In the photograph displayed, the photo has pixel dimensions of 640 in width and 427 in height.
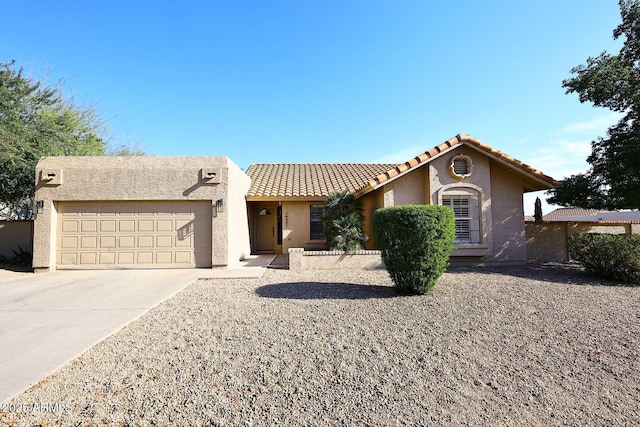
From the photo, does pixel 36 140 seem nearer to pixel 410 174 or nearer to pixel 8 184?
pixel 8 184

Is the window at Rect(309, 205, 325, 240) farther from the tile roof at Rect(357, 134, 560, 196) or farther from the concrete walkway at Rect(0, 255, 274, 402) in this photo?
the tile roof at Rect(357, 134, 560, 196)

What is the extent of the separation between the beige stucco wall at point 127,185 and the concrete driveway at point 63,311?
135 cm

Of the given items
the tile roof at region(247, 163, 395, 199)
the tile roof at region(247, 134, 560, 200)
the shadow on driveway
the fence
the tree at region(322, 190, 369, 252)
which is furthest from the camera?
the tile roof at region(247, 163, 395, 199)

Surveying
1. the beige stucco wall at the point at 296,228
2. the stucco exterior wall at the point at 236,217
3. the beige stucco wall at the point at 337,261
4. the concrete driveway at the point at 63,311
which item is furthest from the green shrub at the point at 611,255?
the concrete driveway at the point at 63,311

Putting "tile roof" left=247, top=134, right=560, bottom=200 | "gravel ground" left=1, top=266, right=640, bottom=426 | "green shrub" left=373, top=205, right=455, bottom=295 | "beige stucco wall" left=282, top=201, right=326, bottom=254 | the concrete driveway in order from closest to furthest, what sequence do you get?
"gravel ground" left=1, top=266, right=640, bottom=426
the concrete driveway
"green shrub" left=373, top=205, right=455, bottom=295
"tile roof" left=247, top=134, right=560, bottom=200
"beige stucco wall" left=282, top=201, right=326, bottom=254

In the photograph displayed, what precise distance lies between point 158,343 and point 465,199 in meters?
11.1

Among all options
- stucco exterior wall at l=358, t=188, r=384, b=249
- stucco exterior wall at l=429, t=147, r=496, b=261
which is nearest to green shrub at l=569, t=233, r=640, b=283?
stucco exterior wall at l=429, t=147, r=496, b=261

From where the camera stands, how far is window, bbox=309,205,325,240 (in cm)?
1567

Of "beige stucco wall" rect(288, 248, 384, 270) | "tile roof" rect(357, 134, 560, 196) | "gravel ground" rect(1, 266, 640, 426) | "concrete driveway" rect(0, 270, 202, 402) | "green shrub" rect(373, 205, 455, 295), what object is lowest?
"gravel ground" rect(1, 266, 640, 426)

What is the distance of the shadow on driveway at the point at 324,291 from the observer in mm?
6949

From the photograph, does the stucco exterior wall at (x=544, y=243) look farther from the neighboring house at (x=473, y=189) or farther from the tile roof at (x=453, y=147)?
the tile roof at (x=453, y=147)

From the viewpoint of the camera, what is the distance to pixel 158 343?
14.4 ft

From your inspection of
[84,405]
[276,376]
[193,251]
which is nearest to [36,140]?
[193,251]

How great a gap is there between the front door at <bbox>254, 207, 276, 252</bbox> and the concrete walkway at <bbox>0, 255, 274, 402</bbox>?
622cm
